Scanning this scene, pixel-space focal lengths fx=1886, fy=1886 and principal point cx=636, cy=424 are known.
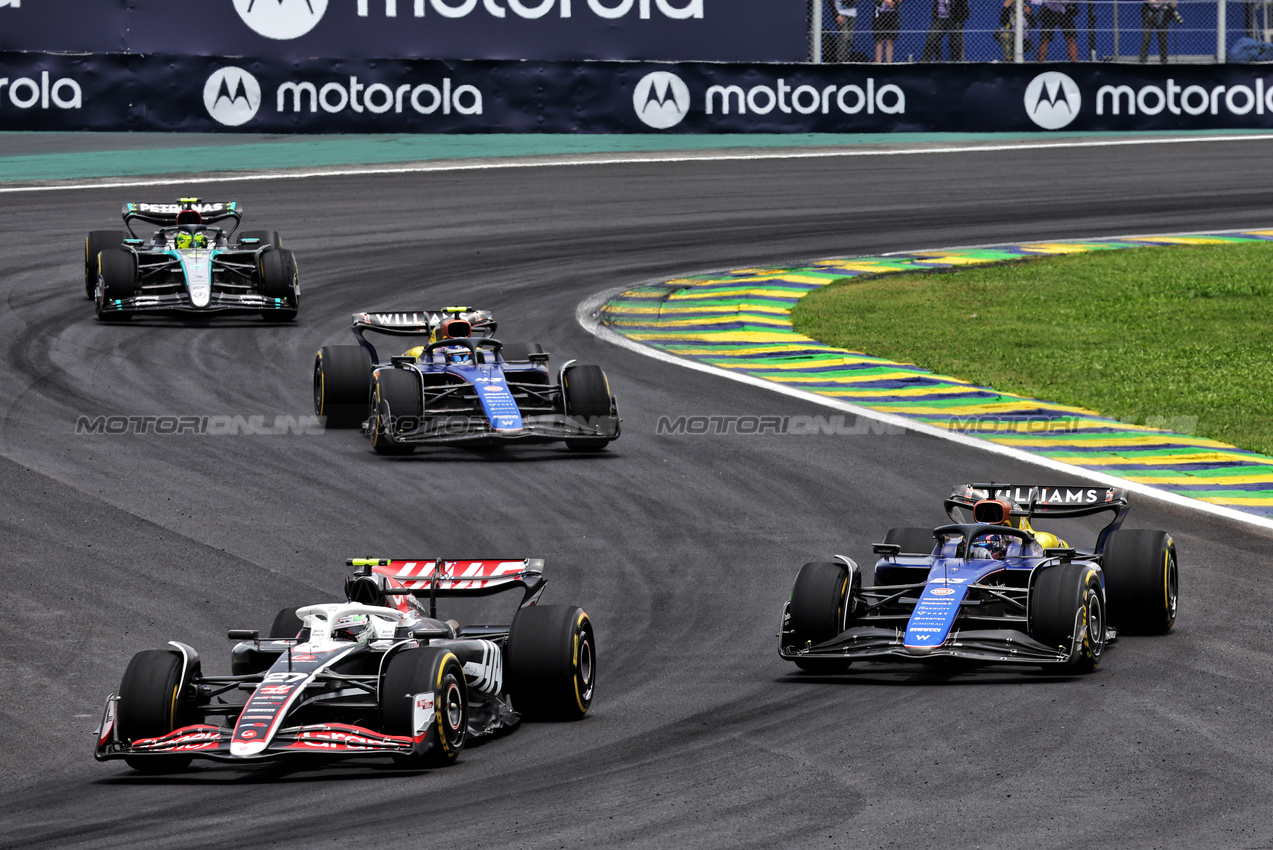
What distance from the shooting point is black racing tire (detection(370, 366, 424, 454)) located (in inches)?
643

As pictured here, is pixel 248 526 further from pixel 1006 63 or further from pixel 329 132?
pixel 1006 63

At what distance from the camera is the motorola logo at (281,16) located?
102 feet

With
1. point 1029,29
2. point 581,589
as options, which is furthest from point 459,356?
point 1029,29

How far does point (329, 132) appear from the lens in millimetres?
31484

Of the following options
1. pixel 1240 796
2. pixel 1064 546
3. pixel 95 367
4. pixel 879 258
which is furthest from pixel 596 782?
pixel 879 258

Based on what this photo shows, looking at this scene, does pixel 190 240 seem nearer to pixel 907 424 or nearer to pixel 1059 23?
pixel 907 424

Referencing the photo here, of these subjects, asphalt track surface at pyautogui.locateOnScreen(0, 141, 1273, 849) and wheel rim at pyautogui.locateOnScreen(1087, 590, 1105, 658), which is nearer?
asphalt track surface at pyautogui.locateOnScreen(0, 141, 1273, 849)

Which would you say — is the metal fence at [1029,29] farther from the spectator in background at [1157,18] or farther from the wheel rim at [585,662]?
the wheel rim at [585,662]

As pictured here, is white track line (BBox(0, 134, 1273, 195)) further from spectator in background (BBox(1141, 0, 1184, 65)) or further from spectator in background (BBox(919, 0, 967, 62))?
spectator in background (BBox(1141, 0, 1184, 65))

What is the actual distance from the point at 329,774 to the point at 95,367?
11749mm

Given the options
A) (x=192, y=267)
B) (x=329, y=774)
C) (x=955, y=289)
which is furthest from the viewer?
(x=955, y=289)

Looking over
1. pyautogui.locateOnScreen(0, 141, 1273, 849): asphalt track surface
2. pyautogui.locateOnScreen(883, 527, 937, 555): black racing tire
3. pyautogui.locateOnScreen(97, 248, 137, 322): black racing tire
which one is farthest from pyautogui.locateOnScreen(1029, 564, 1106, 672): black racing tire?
pyautogui.locateOnScreen(97, 248, 137, 322): black racing tire

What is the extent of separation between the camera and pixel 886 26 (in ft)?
104

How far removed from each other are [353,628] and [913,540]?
4215 mm
